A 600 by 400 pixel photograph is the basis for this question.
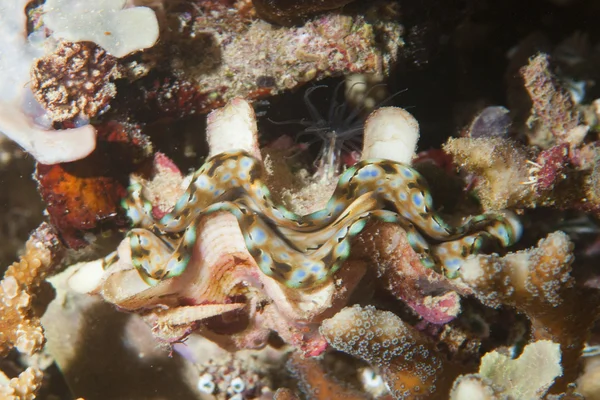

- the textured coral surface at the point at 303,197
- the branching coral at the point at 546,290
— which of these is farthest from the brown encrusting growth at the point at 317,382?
the branching coral at the point at 546,290

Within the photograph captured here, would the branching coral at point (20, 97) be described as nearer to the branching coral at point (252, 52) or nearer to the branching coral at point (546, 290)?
the branching coral at point (252, 52)

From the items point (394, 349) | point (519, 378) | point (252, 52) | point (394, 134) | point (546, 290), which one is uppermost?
point (252, 52)

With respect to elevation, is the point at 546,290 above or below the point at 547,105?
below

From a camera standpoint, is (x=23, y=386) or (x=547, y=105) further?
(x=547, y=105)

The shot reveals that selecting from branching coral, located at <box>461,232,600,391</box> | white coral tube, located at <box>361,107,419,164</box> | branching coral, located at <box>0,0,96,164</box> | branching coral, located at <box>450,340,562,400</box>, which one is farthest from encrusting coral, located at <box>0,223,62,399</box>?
branching coral, located at <box>461,232,600,391</box>

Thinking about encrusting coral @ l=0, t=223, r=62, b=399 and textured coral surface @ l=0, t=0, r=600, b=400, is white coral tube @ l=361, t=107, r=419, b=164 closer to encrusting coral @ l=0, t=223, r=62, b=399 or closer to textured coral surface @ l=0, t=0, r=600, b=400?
textured coral surface @ l=0, t=0, r=600, b=400

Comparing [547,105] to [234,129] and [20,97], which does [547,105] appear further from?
[20,97]

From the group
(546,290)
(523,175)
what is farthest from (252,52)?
(546,290)
